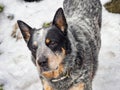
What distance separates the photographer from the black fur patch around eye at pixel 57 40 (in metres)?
5.59

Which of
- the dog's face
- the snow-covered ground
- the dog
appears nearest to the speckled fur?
the dog

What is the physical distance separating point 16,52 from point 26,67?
0.63m

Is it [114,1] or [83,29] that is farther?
[114,1]

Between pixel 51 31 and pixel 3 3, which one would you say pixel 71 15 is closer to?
pixel 51 31

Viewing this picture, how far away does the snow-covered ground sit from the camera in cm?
793

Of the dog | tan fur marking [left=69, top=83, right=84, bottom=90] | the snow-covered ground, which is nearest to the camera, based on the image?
the dog

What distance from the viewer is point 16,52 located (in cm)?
895

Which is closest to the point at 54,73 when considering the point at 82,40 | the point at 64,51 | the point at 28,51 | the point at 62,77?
the point at 62,77

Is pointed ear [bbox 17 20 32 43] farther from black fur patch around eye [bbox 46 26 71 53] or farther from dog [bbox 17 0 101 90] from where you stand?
black fur patch around eye [bbox 46 26 71 53]

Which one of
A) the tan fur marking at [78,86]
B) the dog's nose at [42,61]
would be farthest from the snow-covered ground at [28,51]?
the dog's nose at [42,61]

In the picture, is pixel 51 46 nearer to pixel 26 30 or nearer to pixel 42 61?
pixel 42 61

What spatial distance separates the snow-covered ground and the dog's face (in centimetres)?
212

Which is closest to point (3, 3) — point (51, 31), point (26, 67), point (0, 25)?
point (0, 25)

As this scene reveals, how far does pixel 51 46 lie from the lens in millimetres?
5578
